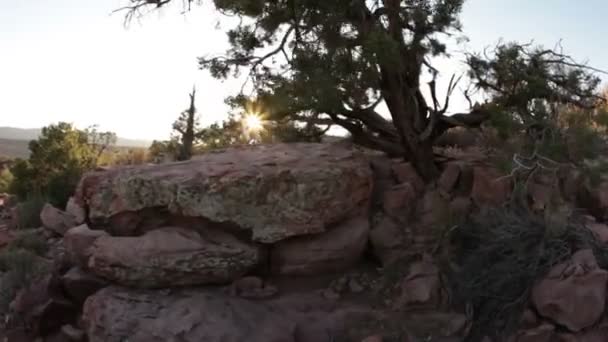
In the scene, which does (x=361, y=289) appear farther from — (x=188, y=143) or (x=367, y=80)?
(x=188, y=143)

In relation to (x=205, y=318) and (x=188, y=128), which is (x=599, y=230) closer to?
(x=205, y=318)

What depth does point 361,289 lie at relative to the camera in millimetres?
6297

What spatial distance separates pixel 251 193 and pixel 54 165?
8528mm

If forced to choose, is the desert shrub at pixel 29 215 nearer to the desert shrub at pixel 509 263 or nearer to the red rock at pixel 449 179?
the red rock at pixel 449 179

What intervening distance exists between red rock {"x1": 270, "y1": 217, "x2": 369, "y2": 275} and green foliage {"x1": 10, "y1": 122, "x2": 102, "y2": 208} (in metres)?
7.59

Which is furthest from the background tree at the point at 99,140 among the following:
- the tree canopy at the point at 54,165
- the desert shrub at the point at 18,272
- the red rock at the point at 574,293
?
the red rock at the point at 574,293

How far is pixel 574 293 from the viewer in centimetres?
502

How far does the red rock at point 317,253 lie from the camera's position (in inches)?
253

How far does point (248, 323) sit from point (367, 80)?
3.06 m

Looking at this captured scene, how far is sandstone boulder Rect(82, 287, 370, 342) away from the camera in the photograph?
5.48m

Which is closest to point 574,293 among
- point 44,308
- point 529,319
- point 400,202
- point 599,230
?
point 529,319

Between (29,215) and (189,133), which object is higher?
(189,133)

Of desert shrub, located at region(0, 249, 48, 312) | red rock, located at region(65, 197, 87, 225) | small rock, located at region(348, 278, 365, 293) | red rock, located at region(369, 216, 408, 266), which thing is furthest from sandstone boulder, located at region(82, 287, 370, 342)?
red rock, located at region(65, 197, 87, 225)

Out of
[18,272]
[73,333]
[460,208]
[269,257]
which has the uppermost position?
[460,208]
